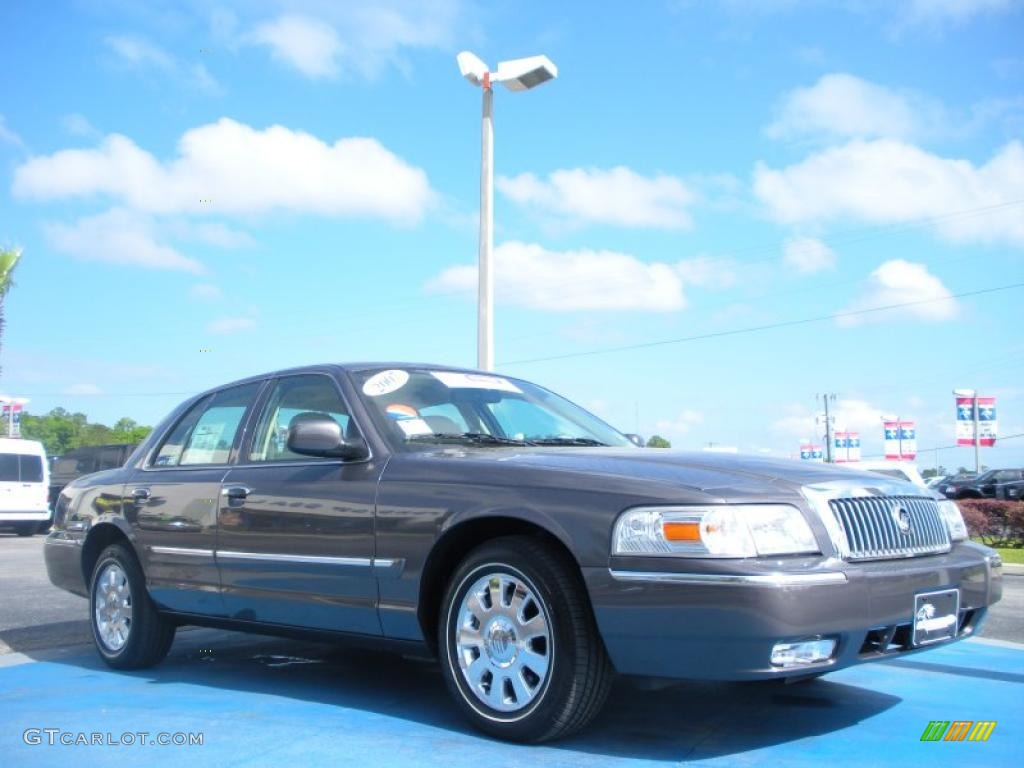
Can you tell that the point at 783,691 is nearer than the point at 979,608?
No

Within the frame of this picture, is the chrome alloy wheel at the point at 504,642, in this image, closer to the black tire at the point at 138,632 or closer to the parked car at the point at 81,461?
the black tire at the point at 138,632

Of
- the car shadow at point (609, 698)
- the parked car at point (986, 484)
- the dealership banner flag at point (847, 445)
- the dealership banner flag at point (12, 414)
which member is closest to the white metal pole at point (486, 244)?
the car shadow at point (609, 698)

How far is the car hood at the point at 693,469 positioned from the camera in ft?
12.8

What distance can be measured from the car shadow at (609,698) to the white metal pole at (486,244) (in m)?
8.27

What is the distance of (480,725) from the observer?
13.6 feet

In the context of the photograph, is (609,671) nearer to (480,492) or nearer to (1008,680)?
(480,492)

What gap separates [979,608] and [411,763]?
2.39 metres

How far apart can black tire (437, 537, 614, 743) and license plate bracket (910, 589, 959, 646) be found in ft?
3.79

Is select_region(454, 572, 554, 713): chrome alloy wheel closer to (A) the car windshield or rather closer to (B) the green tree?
(A) the car windshield

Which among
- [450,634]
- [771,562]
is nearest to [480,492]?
[450,634]

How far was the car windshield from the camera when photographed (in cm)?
498

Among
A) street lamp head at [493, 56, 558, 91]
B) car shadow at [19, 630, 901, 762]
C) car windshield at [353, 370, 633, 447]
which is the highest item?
street lamp head at [493, 56, 558, 91]

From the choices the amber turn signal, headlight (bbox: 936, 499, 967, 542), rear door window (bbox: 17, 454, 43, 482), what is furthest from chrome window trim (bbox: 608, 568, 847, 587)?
rear door window (bbox: 17, 454, 43, 482)

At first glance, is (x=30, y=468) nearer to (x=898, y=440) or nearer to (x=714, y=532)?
(x=714, y=532)
